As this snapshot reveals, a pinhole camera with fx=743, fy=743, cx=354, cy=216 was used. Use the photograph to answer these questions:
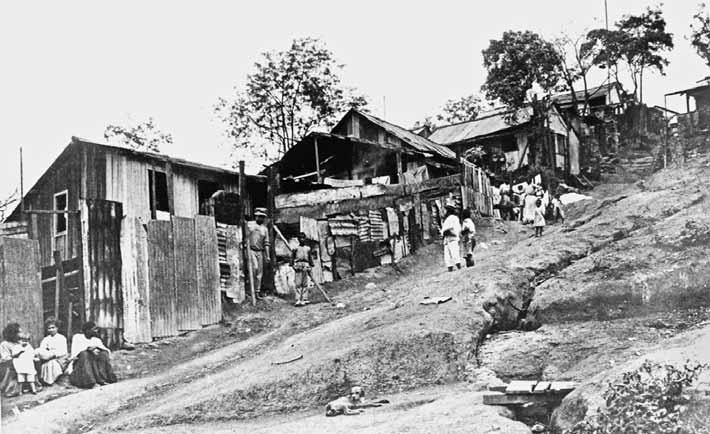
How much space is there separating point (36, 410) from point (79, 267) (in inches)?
140

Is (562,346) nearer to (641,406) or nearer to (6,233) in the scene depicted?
(641,406)

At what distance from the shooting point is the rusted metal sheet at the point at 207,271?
49.2 ft

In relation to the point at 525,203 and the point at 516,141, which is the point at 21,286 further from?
the point at 516,141

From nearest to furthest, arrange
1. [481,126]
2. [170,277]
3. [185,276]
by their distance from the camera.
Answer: [170,277] → [185,276] → [481,126]

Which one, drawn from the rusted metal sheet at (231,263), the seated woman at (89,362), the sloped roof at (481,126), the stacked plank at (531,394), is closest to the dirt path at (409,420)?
the stacked plank at (531,394)

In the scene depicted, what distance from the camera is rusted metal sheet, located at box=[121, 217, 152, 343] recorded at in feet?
44.7

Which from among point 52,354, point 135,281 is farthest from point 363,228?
point 52,354

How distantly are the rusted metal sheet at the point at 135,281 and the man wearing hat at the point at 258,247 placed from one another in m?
2.94

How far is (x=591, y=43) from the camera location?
1186 inches

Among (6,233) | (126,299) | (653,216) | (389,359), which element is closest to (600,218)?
(653,216)

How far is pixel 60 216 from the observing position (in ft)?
60.6

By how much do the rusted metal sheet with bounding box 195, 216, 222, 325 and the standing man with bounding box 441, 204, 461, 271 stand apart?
477cm

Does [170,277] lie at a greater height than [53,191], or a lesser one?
lesser

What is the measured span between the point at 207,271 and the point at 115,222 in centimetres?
217
